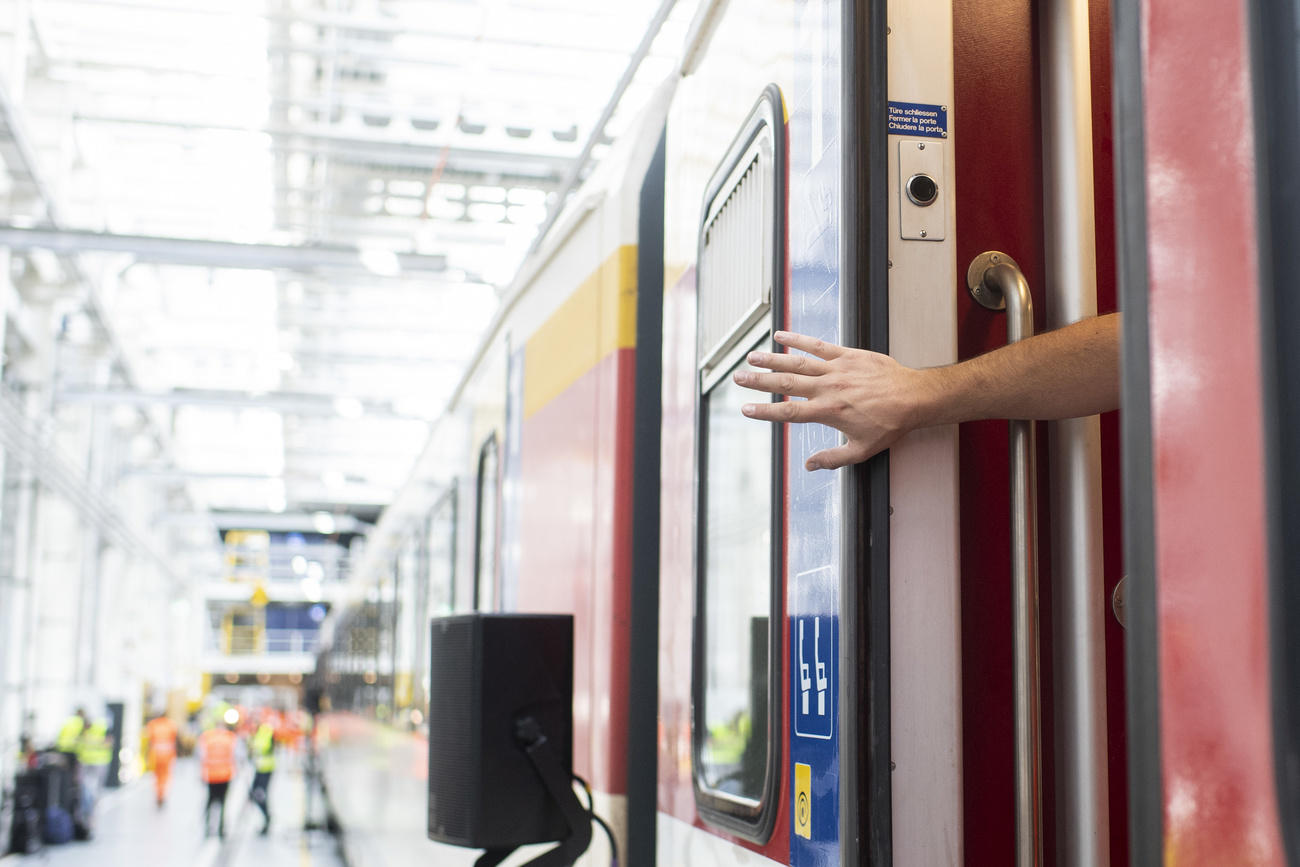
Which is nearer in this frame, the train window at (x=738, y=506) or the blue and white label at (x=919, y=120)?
the blue and white label at (x=919, y=120)

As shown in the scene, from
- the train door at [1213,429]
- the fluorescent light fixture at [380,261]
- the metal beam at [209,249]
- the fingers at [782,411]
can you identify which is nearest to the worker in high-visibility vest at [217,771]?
the metal beam at [209,249]

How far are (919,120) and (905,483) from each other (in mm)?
495

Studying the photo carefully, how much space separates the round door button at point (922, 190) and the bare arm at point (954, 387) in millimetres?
228

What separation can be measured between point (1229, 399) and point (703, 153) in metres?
1.95

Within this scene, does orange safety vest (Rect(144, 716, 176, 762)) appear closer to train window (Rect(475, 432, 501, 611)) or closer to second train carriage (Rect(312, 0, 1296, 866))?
train window (Rect(475, 432, 501, 611))

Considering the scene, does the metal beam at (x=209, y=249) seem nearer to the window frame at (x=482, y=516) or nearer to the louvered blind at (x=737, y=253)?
the window frame at (x=482, y=516)

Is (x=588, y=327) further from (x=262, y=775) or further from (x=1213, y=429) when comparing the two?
(x=262, y=775)

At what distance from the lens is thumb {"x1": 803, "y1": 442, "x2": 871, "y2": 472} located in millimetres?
1840

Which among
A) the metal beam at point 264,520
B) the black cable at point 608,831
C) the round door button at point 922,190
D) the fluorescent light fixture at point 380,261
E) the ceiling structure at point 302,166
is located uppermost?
the ceiling structure at point 302,166

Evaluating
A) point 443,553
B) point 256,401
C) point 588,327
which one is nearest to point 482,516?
point 443,553

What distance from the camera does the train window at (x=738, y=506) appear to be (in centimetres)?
225

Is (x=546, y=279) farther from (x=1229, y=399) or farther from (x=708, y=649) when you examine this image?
(x=1229, y=399)

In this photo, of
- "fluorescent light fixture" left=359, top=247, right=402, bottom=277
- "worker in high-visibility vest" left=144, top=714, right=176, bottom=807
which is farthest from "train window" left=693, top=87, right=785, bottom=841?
"worker in high-visibility vest" left=144, top=714, right=176, bottom=807

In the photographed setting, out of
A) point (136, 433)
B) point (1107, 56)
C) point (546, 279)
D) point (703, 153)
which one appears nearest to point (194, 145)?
point (546, 279)
